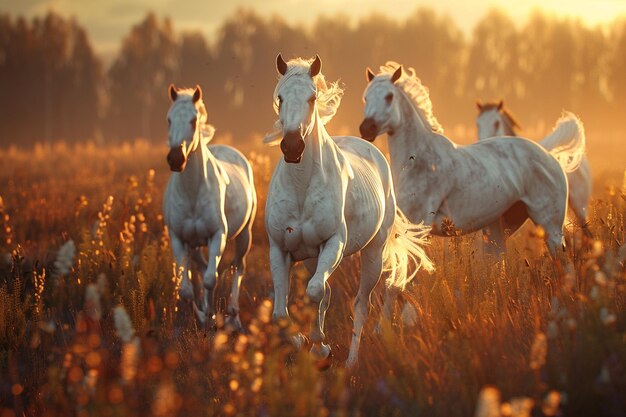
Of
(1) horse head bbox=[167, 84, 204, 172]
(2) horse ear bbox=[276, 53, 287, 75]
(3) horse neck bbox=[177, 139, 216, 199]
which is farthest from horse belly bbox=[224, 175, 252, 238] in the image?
(2) horse ear bbox=[276, 53, 287, 75]

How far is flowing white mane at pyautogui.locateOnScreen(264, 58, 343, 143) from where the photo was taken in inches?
225

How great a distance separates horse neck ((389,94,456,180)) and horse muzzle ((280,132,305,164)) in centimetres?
322

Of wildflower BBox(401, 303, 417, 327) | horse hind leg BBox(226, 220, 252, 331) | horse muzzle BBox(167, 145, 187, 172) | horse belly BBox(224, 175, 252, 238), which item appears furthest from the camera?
horse belly BBox(224, 175, 252, 238)

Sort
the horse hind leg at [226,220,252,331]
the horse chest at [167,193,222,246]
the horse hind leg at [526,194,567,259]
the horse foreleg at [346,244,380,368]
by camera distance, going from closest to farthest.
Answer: the horse foreleg at [346,244,380,368] < the horse hind leg at [226,220,252,331] < the horse chest at [167,193,222,246] < the horse hind leg at [526,194,567,259]

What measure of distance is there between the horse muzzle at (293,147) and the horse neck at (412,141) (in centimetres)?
322

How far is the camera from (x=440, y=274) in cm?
593

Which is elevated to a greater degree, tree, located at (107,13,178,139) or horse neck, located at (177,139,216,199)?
tree, located at (107,13,178,139)

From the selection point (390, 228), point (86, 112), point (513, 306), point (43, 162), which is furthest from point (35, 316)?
point (86, 112)


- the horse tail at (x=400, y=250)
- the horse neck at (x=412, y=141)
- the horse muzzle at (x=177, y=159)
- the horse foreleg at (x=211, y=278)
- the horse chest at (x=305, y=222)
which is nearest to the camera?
the horse chest at (x=305, y=222)

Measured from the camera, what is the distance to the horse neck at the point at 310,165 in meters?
5.76

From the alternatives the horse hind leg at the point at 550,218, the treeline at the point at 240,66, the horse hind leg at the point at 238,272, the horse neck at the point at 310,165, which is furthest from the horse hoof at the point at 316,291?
the treeline at the point at 240,66

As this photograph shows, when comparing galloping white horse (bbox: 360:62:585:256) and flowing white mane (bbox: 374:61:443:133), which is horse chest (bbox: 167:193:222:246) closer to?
galloping white horse (bbox: 360:62:585:256)

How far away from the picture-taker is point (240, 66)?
64.1 meters

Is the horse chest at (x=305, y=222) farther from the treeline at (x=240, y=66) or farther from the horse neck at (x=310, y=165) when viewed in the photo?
the treeline at (x=240, y=66)
